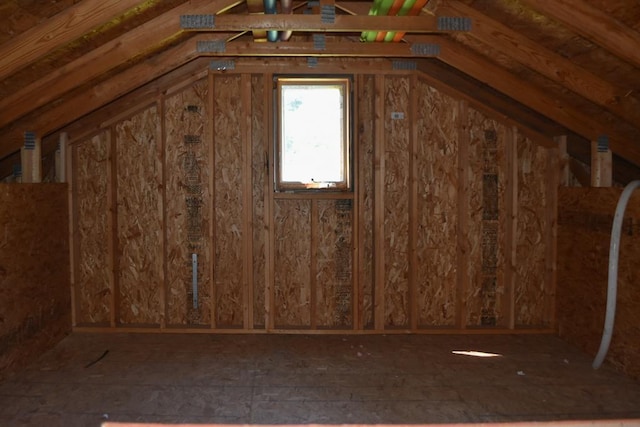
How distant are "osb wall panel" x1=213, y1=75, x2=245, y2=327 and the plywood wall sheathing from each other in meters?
1.26

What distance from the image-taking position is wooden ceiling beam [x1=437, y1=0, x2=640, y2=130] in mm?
3979

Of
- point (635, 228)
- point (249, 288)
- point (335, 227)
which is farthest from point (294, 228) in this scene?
point (635, 228)

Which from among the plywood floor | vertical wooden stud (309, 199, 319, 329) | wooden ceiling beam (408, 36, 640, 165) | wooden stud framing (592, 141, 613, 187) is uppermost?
wooden ceiling beam (408, 36, 640, 165)

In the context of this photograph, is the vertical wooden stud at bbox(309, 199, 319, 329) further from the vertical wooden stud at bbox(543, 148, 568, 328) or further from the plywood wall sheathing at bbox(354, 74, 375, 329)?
the vertical wooden stud at bbox(543, 148, 568, 328)

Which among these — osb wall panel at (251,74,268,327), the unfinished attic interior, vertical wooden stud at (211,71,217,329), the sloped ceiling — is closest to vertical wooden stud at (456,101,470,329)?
the unfinished attic interior

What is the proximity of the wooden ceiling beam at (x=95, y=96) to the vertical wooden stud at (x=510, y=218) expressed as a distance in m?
3.40

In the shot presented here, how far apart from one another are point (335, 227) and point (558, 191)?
2409 millimetres

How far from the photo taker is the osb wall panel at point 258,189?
5.28m

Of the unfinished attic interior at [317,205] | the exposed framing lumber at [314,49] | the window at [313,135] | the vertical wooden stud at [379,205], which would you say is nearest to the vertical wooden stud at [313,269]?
the unfinished attic interior at [317,205]

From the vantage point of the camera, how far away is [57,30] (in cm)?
341

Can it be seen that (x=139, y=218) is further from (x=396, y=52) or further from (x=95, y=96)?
(x=396, y=52)

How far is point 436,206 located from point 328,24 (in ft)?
7.49

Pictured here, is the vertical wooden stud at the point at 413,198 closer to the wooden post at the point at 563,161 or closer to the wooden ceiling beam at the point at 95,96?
the wooden post at the point at 563,161

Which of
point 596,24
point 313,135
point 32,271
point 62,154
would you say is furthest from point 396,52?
point 32,271
